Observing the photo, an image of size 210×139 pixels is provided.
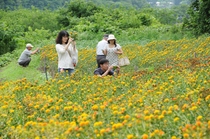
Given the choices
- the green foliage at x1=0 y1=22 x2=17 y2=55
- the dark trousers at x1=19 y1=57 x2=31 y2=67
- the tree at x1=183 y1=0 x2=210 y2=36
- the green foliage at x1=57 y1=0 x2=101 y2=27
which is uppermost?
the green foliage at x1=57 y1=0 x2=101 y2=27

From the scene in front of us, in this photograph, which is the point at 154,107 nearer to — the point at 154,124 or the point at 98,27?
the point at 154,124

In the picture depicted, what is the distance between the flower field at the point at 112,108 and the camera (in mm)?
3648

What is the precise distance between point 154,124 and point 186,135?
0.64m

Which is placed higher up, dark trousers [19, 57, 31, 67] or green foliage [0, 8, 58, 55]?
green foliage [0, 8, 58, 55]

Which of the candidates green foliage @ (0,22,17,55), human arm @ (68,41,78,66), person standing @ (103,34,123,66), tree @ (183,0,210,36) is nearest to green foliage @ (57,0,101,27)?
green foliage @ (0,22,17,55)

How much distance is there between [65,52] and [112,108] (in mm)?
4342

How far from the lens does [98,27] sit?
Answer: 2448 centimetres

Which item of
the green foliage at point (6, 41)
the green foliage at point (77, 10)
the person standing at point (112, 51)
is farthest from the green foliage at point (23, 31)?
the person standing at point (112, 51)

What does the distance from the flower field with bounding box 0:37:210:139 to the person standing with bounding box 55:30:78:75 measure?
2.69 ft

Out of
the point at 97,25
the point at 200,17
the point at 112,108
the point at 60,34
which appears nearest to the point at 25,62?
the point at 60,34

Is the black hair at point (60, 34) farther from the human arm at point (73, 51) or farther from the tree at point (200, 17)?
the tree at point (200, 17)

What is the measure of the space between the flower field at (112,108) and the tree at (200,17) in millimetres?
9285

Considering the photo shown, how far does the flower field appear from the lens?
365cm

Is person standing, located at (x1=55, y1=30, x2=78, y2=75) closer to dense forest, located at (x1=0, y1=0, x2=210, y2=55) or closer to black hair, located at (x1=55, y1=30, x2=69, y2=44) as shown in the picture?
black hair, located at (x1=55, y1=30, x2=69, y2=44)
